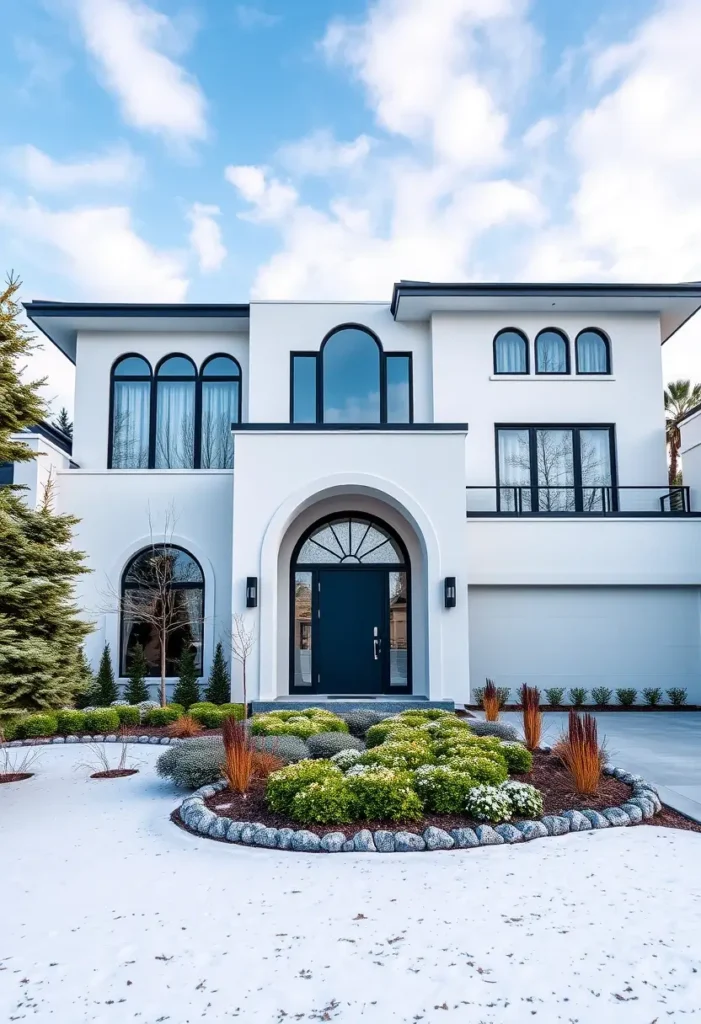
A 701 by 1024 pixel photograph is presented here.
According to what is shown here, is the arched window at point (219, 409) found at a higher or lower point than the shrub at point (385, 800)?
higher

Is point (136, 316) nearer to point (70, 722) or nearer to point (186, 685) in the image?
point (186, 685)

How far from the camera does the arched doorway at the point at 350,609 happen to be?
42.6 ft

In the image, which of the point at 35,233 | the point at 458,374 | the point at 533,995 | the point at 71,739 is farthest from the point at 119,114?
the point at 533,995

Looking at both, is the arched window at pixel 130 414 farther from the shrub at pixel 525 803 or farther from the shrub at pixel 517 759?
the shrub at pixel 525 803

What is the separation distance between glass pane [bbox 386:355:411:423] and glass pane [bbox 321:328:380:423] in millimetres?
248

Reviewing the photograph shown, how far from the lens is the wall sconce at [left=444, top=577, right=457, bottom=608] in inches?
469

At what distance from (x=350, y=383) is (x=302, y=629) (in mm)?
5151

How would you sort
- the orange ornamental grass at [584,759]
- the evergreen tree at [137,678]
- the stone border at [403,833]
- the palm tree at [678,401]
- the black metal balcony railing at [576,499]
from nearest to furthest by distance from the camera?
the stone border at [403,833] → the orange ornamental grass at [584,759] → the evergreen tree at [137,678] → the black metal balcony railing at [576,499] → the palm tree at [678,401]

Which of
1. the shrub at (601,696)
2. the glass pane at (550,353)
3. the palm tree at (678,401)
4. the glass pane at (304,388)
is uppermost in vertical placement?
the palm tree at (678,401)

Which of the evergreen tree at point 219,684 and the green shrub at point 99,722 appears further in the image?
the evergreen tree at point 219,684

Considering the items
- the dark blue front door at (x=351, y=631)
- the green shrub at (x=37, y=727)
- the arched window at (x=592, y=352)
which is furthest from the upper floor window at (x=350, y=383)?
the green shrub at (x=37, y=727)

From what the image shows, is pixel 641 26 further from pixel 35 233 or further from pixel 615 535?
pixel 35 233

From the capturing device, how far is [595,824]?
5863 mm

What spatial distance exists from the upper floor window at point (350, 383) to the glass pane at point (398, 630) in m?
3.49
